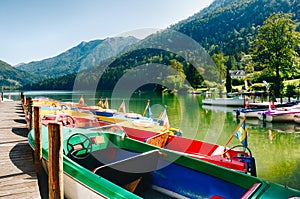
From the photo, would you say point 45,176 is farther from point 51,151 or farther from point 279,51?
point 279,51

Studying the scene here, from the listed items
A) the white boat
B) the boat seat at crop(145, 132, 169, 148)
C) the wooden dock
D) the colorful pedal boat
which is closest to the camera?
the colorful pedal boat

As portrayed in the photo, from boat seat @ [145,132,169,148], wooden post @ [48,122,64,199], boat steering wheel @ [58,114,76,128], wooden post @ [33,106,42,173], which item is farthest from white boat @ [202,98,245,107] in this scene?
wooden post @ [48,122,64,199]

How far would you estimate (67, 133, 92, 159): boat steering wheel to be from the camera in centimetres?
674

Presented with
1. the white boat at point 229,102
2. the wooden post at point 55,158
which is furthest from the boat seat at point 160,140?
the white boat at point 229,102

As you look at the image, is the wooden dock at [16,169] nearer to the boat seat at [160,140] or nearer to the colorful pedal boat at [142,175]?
the colorful pedal boat at [142,175]

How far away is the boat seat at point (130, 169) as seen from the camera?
572 cm

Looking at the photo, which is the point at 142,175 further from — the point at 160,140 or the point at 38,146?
the point at 160,140

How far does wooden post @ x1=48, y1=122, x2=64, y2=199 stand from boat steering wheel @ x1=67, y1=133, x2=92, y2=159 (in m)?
1.43

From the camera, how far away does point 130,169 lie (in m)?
5.93

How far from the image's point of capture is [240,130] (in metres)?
9.47

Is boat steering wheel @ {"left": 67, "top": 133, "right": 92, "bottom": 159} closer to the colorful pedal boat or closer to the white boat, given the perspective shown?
the colorful pedal boat

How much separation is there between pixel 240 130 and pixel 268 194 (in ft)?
16.8

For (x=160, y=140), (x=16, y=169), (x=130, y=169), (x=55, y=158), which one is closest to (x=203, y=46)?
(x=160, y=140)

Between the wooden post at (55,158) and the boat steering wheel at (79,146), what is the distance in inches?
56.2
